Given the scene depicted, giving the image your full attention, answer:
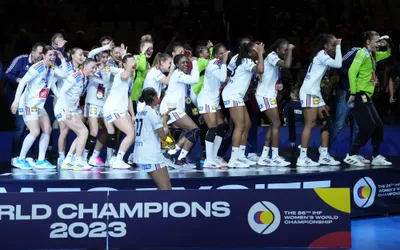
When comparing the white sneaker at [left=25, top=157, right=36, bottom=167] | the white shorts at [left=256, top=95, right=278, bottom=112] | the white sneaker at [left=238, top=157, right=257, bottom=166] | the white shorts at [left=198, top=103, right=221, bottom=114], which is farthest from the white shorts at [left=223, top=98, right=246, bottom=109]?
the white sneaker at [left=25, top=157, right=36, bottom=167]

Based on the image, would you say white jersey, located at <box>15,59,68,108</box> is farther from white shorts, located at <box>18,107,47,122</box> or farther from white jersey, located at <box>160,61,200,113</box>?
white jersey, located at <box>160,61,200,113</box>

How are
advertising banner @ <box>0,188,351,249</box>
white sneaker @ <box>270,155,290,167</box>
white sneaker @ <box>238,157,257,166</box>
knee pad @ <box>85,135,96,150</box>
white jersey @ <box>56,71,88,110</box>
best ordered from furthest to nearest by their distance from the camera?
knee pad @ <box>85,135,96,150</box>, white sneaker @ <box>238,157,257,166</box>, white sneaker @ <box>270,155,290,167</box>, white jersey @ <box>56,71,88,110</box>, advertising banner @ <box>0,188,351,249</box>

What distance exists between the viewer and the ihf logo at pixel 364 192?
426 inches

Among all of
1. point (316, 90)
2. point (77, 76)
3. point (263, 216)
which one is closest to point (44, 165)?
point (77, 76)

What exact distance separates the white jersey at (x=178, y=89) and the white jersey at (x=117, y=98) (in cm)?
60

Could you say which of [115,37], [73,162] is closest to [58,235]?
[73,162]

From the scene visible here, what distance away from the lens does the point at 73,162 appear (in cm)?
1134

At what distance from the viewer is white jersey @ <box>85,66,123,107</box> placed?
37.6ft

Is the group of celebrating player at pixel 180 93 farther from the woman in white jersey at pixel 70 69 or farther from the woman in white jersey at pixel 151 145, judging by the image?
the woman in white jersey at pixel 151 145

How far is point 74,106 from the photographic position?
11.3 metres

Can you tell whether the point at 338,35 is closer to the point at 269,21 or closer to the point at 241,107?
the point at 269,21

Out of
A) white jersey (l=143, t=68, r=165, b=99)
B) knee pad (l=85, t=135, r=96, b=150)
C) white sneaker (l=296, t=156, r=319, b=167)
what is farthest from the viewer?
knee pad (l=85, t=135, r=96, b=150)

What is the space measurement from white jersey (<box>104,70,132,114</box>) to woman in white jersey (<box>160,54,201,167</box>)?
1.97ft

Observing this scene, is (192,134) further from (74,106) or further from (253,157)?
(74,106)
